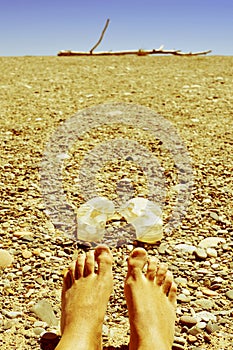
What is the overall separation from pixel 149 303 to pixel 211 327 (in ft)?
1.18

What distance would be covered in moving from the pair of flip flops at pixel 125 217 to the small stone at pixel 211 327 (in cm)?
70

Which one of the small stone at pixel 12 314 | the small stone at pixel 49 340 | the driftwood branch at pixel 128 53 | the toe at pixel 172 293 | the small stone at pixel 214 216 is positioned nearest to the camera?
the small stone at pixel 49 340

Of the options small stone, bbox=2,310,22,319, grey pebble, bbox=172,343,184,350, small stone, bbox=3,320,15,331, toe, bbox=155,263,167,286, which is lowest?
grey pebble, bbox=172,343,184,350

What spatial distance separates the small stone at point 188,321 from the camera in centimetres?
185

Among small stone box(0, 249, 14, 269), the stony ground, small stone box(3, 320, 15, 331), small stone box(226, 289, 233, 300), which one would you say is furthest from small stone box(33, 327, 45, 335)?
small stone box(226, 289, 233, 300)

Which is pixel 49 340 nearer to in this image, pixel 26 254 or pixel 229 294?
pixel 26 254

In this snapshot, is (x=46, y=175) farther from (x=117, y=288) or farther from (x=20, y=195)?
(x=117, y=288)

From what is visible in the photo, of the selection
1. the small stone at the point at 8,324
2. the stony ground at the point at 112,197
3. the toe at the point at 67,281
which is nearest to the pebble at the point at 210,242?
the stony ground at the point at 112,197

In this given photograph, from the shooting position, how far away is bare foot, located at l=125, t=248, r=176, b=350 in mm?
1771

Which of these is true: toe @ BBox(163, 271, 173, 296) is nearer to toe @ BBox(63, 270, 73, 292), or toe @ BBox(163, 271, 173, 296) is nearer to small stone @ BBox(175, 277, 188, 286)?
small stone @ BBox(175, 277, 188, 286)

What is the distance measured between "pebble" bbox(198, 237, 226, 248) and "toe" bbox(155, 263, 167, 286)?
0.31m

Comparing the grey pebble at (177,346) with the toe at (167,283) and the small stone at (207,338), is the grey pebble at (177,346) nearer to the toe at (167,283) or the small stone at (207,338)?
the small stone at (207,338)

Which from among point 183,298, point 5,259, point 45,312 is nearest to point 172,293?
point 183,298

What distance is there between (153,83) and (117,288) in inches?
176
